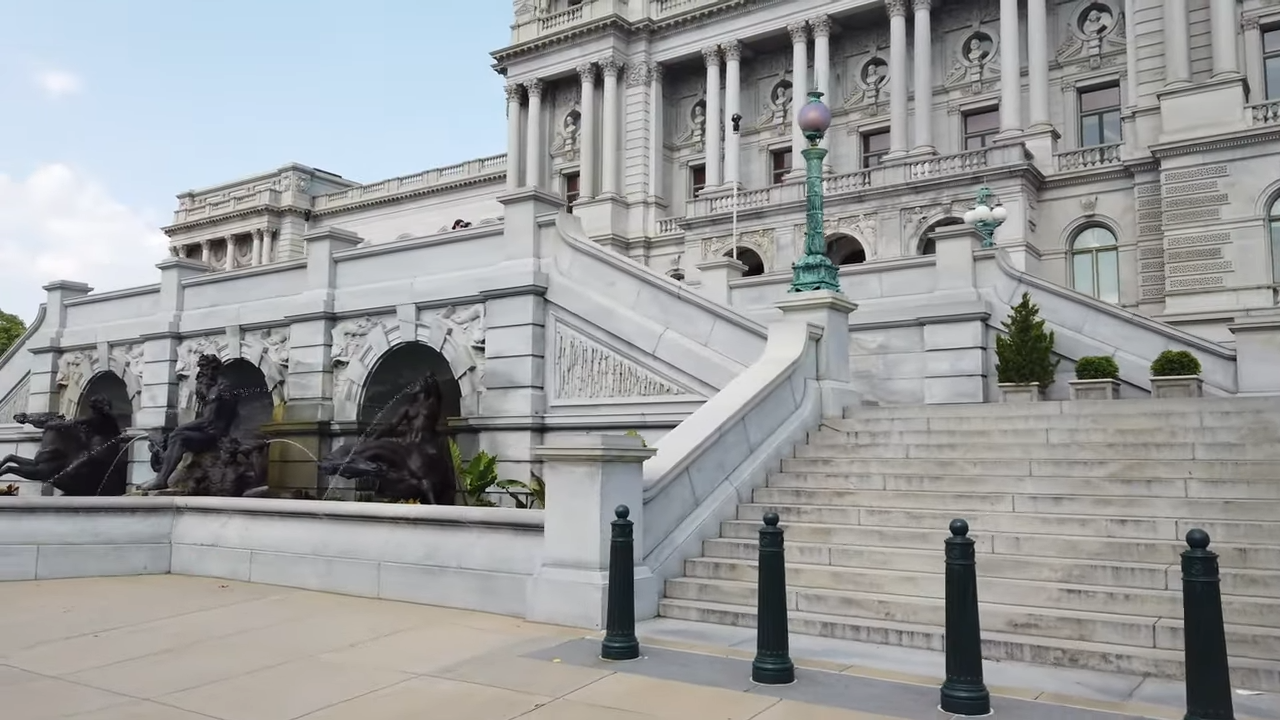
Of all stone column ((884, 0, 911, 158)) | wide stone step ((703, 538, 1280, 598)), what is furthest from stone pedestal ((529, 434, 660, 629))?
stone column ((884, 0, 911, 158))

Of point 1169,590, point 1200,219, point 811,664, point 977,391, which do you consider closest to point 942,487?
point 1169,590

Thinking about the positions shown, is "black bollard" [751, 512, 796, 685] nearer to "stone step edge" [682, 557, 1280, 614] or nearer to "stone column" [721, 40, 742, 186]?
"stone step edge" [682, 557, 1280, 614]

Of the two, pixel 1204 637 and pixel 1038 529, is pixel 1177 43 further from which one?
pixel 1204 637

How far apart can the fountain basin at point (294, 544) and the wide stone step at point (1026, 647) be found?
2.17 meters

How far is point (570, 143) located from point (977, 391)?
1572 inches

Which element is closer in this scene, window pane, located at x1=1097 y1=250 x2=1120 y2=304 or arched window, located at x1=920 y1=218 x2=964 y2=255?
window pane, located at x1=1097 y1=250 x2=1120 y2=304

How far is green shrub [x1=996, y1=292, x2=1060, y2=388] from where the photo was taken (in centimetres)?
1581

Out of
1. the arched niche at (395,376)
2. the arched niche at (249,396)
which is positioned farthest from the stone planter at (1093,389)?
the arched niche at (249,396)

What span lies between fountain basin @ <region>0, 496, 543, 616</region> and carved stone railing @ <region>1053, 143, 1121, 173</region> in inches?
1261

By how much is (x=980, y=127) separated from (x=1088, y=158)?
743cm

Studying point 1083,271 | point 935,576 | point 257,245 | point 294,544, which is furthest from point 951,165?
point 257,245

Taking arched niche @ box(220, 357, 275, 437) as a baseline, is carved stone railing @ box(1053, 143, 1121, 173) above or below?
above

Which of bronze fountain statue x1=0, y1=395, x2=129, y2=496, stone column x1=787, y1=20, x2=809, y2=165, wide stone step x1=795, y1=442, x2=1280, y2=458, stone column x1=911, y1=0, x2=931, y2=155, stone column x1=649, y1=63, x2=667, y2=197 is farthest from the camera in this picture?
stone column x1=649, y1=63, x2=667, y2=197

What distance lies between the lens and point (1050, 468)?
10.2 meters
